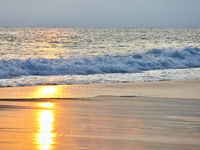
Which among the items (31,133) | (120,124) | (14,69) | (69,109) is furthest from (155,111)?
(14,69)

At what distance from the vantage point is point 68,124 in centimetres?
531

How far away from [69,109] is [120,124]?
1707 millimetres

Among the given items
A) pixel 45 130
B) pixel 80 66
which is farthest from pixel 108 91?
pixel 80 66

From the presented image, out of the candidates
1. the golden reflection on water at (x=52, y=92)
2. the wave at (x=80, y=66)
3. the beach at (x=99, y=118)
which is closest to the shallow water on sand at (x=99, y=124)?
the beach at (x=99, y=118)

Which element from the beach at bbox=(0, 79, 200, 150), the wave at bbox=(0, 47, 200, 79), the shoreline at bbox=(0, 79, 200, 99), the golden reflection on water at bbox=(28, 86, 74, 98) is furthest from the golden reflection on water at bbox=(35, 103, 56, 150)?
the wave at bbox=(0, 47, 200, 79)

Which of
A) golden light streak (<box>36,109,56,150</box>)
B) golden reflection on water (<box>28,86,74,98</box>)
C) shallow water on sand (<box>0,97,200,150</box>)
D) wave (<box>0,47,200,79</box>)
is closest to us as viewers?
golden light streak (<box>36,109,56,150</box>)

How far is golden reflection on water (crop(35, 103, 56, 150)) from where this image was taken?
13.7 feet

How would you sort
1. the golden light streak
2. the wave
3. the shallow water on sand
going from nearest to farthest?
the golden light streak → the shallow water on sand → the wave

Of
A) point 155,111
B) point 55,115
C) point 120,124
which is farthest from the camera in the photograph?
point 155,111

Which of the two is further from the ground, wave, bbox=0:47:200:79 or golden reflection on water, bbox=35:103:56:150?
wave, bbox=0:47:200:79

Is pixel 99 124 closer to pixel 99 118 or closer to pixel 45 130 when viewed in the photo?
pixel 99 118

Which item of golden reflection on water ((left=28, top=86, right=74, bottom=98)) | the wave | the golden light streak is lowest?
the golden light streak

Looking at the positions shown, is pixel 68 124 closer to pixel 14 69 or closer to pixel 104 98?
pixel 104 98

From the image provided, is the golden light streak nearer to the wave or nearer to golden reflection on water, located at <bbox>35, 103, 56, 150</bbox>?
golden reflection on water, located at <bbox>35, 103, 56, 150</bbox>
